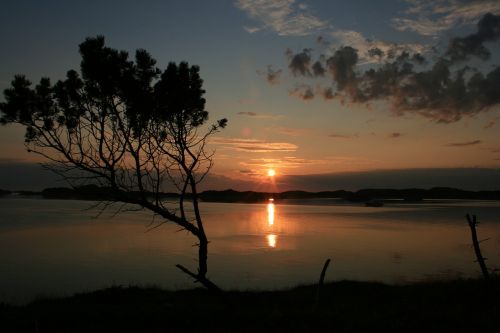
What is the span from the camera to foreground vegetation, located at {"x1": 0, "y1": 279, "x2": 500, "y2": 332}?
14.8 m

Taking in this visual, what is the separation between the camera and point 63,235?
56.6 metres

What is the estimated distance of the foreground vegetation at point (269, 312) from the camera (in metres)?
14.8

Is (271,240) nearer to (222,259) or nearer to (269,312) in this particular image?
(222,259)

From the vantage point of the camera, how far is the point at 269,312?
55.1ft

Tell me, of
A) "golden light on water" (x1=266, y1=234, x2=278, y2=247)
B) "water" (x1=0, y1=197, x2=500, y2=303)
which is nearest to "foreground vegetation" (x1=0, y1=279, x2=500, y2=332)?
"water" (x1=0, y1=197, x2=500, y2=303)

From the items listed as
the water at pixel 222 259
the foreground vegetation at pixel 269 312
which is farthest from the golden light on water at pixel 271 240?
the foreground vegetation at pixel 269 312

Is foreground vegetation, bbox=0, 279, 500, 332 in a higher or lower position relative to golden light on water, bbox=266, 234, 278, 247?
higher

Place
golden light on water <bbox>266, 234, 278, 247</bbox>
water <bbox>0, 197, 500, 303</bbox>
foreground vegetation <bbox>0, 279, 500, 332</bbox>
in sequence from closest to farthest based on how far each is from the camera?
foreground vegetation <bbox>0, 279, 500, 332</bbox> → water <bbox>0, 197, 500, 303</bbox> → golden light on water <bbox>266, 234, 278, 247</bbox>

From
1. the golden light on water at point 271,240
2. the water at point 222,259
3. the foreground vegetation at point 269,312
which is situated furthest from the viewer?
the golden light on water at point 271,240

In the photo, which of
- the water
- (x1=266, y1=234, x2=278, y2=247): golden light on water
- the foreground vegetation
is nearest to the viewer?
the foreground vegetation

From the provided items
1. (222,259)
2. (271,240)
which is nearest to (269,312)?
(222,259)

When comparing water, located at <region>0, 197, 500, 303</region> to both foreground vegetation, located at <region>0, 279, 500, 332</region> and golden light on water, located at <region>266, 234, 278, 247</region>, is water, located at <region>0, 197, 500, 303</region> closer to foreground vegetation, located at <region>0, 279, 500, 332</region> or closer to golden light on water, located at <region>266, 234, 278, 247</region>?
golden light on water, located at <region>266, 234, 278, 247</region>

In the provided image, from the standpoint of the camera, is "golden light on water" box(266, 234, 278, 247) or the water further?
"golden light on water" box(266, 234, 278, 247)

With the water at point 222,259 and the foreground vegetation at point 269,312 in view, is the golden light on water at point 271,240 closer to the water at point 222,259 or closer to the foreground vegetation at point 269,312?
the water at point 222,259
